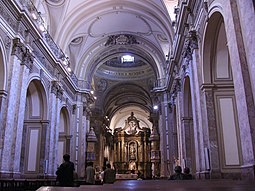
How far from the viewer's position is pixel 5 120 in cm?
721

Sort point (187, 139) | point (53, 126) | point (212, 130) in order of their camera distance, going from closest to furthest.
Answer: point (212, 130)
point (187, 139)
point (53, 126)

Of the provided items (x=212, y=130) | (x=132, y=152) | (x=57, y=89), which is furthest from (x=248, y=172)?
(x=132, y=152)

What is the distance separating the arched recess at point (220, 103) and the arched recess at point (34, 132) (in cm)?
616

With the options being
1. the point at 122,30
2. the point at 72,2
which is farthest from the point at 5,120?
the point at 122,30

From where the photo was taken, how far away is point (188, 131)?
9602 millimetres

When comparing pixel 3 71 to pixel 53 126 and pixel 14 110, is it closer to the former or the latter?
pixel 14 110

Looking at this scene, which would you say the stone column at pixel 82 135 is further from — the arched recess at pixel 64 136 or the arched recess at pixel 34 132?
the arched recess at pixel 34 132

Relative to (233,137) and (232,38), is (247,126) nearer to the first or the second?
(232,38)

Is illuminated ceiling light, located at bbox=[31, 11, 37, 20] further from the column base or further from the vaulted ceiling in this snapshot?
the column base

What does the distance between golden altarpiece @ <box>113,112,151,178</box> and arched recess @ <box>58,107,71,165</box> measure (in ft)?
54.4

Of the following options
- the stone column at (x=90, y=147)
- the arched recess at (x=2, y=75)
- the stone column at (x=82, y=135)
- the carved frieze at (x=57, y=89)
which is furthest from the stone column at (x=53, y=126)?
the stone column at (x=90, y=147)

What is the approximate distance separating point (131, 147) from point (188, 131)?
72.1ft

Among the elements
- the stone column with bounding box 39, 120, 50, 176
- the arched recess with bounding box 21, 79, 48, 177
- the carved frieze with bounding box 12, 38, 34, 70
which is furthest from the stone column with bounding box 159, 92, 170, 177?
the carved frieze with bounding box 12, 38, 34, 70

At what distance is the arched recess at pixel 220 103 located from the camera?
20.4 feet
